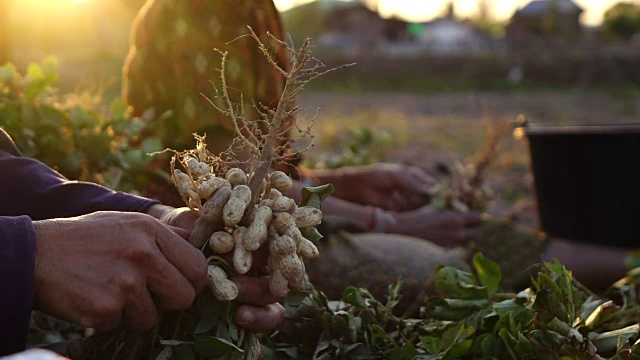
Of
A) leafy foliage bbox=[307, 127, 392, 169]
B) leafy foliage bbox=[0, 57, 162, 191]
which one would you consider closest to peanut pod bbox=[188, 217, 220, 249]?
leafy foliage bbox=[0, 57, 162, 191]

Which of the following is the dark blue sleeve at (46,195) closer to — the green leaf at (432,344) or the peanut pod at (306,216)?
the peanut pod at (306,216)

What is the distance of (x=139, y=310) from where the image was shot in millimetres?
1124

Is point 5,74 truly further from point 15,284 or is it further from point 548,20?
point 548,20

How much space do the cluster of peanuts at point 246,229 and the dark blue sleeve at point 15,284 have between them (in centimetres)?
24

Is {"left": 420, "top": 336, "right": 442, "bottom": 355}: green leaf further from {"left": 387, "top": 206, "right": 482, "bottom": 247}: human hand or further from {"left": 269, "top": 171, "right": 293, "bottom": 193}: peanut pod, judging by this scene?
{"left": 387, "top": 206, "right": 482, "bottom": 247}: human hand

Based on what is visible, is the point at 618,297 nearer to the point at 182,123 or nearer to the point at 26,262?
the point at 182,123

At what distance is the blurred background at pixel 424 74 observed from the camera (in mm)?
3961

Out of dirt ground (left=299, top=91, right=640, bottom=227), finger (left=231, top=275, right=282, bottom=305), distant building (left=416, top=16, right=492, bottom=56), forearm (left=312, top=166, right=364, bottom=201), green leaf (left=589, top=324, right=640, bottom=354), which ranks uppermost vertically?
finger (left=231, top=275, right=282, bottom=305)

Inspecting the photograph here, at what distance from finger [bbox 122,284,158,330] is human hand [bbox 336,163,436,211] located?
2.12 metres

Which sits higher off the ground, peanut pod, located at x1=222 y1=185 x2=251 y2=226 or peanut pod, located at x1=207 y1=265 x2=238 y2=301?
peanut pod, located at x1=222 y1=185 x2=251 y2=226

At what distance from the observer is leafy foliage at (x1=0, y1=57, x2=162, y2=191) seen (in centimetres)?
211

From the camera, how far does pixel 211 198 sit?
3.93 ft

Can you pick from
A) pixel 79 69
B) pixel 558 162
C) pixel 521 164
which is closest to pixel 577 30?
pixel 79 69

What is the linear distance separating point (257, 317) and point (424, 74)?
87.6 feet
